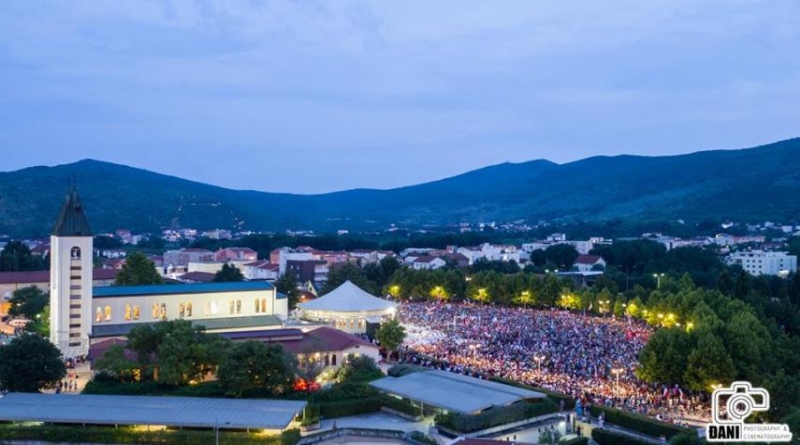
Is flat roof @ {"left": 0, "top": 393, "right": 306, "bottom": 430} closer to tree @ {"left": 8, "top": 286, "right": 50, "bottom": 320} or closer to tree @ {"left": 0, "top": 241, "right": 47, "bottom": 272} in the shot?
tree @ {"left": 8, "top": 286, "right": 50, "bottom": 320}

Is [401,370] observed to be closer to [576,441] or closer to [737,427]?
[576,441]

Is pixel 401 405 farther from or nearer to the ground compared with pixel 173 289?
nearer to the ground

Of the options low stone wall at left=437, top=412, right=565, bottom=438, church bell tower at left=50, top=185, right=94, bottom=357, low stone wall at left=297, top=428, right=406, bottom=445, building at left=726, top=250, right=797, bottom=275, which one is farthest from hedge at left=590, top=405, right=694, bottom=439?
building at left=726, top=250, right=797, bottom=275

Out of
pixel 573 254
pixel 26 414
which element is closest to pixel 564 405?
pixel 26 414

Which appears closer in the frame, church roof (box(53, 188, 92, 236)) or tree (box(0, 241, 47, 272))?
church roof (box(53, 188, 92, 236))

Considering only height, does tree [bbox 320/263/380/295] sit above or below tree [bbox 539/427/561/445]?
above

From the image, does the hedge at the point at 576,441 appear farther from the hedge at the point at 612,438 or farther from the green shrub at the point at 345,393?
the green shrub at the point at 345,393

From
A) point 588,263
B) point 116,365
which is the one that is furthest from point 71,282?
point 588,263
